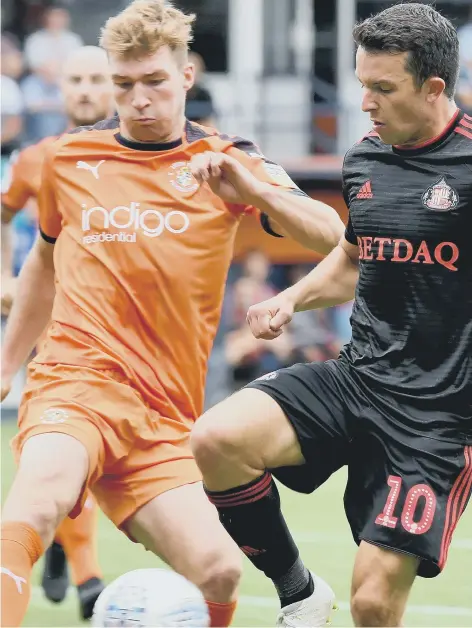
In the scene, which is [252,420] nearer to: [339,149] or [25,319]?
[25,319]

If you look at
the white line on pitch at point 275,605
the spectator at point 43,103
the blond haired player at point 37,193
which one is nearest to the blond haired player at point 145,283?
the blond haired player at point 37,193

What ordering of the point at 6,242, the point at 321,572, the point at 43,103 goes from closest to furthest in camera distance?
the point at 321,572
the point at 6,242
the point at 43,103

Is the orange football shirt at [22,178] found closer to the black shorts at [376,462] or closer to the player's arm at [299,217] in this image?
the player's arm at [299,217]

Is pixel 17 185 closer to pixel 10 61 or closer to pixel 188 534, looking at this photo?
pixel 188 534

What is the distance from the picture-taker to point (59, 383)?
500 cm

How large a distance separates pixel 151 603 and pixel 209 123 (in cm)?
1013

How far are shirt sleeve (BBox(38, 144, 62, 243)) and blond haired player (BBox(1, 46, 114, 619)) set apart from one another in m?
0.85

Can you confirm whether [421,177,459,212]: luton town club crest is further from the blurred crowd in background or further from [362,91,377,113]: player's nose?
the blurred crowd in background

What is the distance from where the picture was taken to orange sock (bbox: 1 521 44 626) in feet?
14.2

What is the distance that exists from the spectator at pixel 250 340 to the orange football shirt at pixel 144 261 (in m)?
8.82

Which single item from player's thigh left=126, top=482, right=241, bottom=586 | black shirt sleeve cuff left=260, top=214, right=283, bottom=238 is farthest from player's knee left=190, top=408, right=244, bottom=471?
black shirt sleeve cuff left=260, top=214, right=283, bottom=238

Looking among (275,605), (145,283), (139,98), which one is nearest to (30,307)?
(145,283)

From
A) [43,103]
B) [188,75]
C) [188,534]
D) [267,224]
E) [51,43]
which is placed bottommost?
[43,103]

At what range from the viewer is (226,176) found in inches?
189
